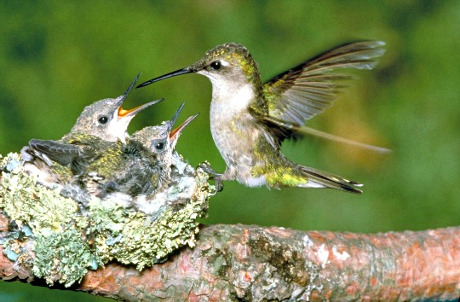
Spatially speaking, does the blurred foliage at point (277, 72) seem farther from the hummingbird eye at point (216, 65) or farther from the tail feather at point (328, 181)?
the hummingbird eye at point (216, 65)

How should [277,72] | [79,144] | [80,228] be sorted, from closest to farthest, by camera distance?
[80,228], [79,144], [277,72]

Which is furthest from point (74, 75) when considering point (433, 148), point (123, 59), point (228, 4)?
point (433, 148)

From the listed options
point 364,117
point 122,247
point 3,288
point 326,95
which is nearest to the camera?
point 122,247

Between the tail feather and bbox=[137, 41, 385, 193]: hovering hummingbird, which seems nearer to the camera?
bbox=[137, 41, 385, 193]: hovering hummingbird

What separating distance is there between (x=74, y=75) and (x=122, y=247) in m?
1.90

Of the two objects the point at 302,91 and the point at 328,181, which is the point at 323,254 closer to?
the point at 328,181

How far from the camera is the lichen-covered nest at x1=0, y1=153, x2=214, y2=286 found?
240 cm

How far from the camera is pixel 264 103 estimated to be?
3064mm

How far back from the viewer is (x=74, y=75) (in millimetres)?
4191

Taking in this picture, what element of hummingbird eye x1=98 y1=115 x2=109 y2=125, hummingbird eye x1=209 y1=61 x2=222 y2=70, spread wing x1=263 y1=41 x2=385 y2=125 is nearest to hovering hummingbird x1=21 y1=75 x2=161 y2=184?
hummingbird eye x1=98 y1=115 x2=109 y2=125

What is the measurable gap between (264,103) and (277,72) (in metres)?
1.34

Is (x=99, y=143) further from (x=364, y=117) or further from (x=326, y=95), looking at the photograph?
(x=364, y=117)

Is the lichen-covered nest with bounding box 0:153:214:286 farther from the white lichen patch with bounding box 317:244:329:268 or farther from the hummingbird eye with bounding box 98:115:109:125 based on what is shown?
the hummingbird eye with bounding box 98:115:109:125

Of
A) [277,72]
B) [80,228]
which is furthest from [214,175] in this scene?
[277,72]
